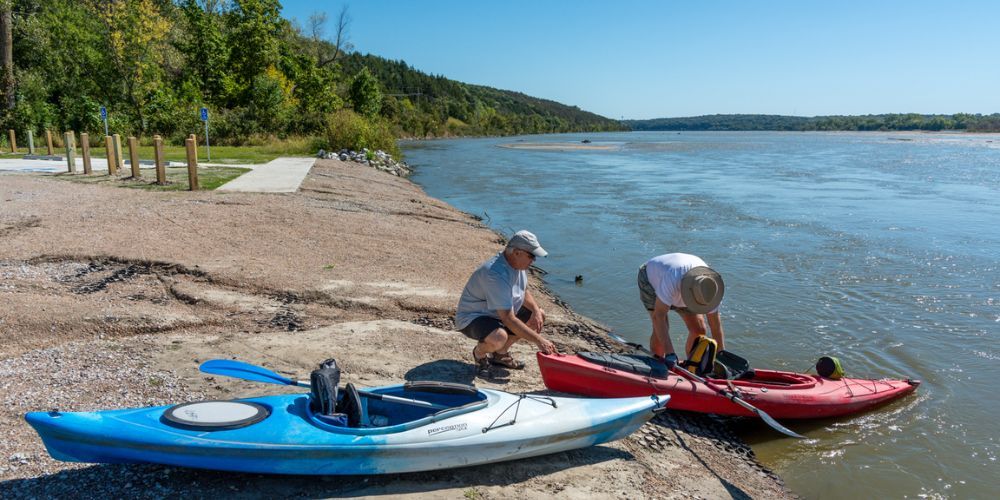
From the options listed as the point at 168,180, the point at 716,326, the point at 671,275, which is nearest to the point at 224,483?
the point at 671,275

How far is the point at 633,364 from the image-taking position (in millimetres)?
5266

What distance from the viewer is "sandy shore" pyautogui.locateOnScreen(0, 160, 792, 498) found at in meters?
3.88

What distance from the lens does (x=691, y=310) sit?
5.43 meters

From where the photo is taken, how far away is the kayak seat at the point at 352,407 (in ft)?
12.7

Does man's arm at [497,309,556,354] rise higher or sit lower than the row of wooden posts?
lower

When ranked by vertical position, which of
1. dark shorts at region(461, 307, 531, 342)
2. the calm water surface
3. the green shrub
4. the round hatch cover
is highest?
the green shrub

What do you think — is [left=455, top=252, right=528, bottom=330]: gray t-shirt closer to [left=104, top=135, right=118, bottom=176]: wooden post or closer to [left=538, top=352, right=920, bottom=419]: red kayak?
[left=538, top=352, right=920, bottom=419]: red kayak

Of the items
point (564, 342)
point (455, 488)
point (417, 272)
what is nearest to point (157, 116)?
point (417, 272)

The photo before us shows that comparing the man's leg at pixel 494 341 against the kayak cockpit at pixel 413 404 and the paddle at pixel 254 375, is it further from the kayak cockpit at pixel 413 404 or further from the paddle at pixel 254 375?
the paddle at pixel 254 375

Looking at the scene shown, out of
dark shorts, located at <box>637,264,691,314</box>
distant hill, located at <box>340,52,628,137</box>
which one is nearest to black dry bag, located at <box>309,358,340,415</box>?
dark shorts, located at <box>637,264,691,314</box>

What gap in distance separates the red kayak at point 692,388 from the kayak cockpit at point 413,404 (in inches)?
43.1

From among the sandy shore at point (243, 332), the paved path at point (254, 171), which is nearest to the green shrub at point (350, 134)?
the paved path at point (254, 171)

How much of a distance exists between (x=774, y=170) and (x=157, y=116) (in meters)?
30.1

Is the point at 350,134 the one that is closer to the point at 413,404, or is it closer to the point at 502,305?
the point at 502,305
